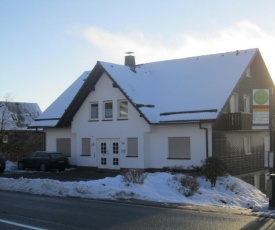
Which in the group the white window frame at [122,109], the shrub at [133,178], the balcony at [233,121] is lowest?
the shrub at [133,178]

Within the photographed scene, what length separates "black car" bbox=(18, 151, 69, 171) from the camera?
30719 mm

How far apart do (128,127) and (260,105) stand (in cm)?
1347

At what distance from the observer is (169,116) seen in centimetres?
2720

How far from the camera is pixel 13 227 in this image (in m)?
9.94

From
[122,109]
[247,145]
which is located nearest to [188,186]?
[122,109]

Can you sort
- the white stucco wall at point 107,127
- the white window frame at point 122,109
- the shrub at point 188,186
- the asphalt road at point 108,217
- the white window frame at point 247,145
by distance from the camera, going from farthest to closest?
the white window frame at point 247,145 → the white window frame at point 122,109 → the white stucco wall at point 107,127 → the shrub at point 188,186 → the asphalt road at point 108,217

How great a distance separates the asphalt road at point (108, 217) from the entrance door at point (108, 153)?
15176mm

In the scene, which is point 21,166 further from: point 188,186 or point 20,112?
point 20,112

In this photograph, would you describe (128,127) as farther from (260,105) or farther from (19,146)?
(19,146)

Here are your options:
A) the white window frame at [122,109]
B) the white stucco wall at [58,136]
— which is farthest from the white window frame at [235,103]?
the white stucco wall at [58,136]

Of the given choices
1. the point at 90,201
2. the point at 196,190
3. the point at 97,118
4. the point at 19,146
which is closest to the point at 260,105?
the point at 196,190

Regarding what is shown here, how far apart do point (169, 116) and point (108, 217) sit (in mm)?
16098

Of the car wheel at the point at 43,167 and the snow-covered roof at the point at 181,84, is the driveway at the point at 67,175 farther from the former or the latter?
the snow-covered roof at the point at 181,84

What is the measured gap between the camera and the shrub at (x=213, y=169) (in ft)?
74.6
